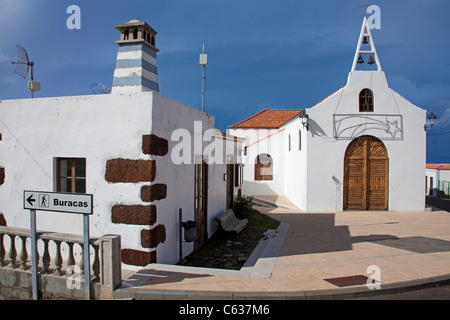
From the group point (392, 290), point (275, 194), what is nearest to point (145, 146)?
point (392, 290)

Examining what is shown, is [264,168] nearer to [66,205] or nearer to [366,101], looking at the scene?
[366,101]

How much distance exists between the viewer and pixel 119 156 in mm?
5484

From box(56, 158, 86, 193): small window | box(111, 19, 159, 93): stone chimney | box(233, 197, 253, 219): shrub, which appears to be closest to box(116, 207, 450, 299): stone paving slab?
box(233, 197, 253, 219): shrub

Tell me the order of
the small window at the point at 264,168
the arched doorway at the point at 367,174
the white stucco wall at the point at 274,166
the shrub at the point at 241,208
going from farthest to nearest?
the small window at the point at 264,168 < the white stucco wall at the point at 274,166 < the arched doorway at the point at 367,174 < the shrub at the point at 241,208

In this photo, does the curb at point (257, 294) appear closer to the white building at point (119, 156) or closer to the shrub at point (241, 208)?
the white building at point (119, 156)

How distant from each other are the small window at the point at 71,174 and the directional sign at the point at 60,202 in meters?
1.31

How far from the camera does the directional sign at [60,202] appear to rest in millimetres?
4324

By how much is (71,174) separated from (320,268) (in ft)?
16.5

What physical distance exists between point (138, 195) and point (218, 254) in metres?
2.92

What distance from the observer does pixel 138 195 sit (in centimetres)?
540

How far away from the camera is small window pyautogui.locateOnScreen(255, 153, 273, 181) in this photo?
18875 millimetres

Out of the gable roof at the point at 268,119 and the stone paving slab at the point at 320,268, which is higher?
the gable roof at the point at 268,119

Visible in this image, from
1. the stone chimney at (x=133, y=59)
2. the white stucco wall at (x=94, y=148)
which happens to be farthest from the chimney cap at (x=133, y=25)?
the white stucco wall at (x=94, y=148)
